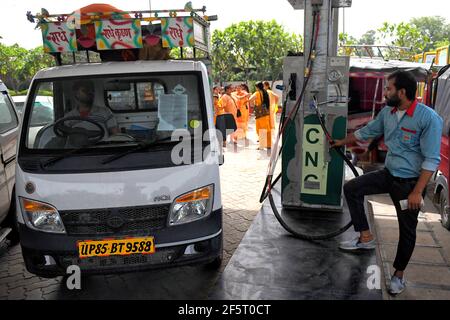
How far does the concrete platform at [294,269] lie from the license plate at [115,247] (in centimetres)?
66

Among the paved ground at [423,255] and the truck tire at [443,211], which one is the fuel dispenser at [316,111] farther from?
the truck tire at [443,211]

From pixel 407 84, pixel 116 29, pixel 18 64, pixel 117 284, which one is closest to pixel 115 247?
pixel 117 284

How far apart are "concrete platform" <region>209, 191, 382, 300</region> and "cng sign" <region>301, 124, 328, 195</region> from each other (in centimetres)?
46

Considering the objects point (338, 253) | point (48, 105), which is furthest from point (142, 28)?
point (338, 253)

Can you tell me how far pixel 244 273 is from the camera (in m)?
3.38

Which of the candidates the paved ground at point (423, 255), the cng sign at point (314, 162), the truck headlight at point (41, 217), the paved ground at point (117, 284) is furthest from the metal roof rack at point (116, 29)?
the paved ground at point (423, 255)

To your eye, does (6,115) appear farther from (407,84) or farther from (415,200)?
(415,200)

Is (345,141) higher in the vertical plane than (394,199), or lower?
higher

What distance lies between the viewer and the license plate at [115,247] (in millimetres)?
2932

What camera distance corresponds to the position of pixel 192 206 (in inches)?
120

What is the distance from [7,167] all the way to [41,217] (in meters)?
1.93

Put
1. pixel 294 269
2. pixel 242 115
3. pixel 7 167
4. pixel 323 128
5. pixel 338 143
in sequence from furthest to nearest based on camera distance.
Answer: pixel 242 115, pixel 7 167, pixel 323 128, pixel 338 143, pixel 294 269

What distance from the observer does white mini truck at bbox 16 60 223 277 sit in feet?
9.60
